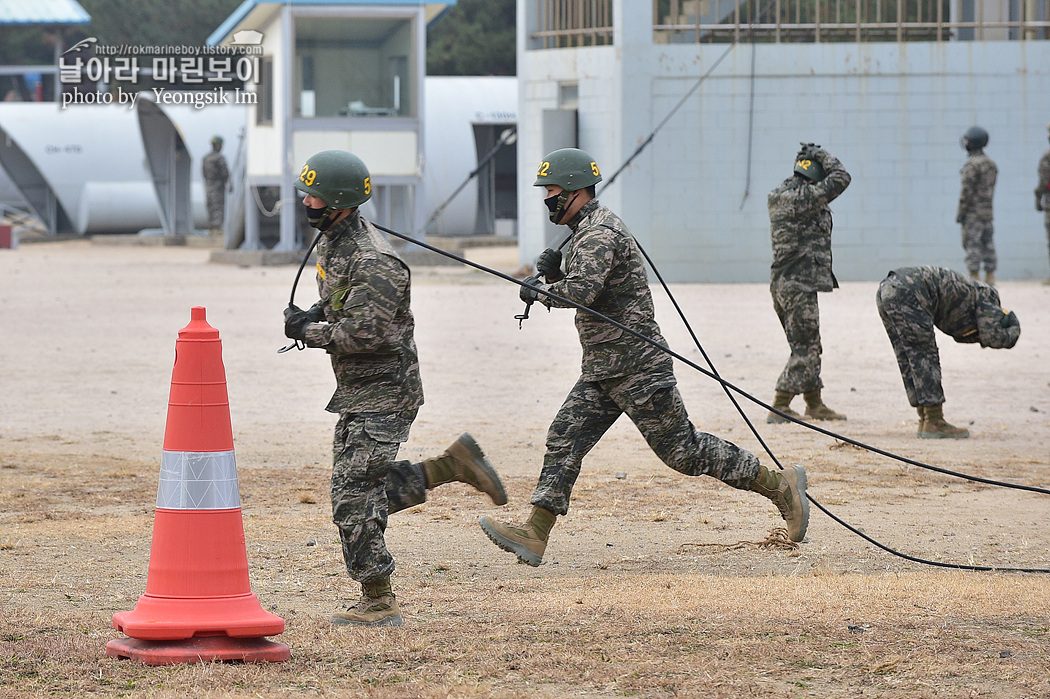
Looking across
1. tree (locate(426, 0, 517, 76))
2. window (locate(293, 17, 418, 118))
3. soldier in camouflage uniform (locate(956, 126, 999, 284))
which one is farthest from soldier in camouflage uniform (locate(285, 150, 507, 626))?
tree (locate(426, 0, 517, 76))

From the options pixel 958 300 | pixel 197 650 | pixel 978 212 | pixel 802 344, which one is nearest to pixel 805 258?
pixel 802 344

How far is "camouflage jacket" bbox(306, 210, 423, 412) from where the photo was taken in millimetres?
5043

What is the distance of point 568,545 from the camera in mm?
6617

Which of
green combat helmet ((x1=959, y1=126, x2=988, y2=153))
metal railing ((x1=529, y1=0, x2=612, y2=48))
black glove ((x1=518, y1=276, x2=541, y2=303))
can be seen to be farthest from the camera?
metal railing ((x1=529, y1=0, x2=612, y2=48))

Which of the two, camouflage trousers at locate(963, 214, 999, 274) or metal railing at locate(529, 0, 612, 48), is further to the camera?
metal railing at locate(529, 0, 612, 48)

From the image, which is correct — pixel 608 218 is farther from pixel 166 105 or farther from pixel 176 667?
pixel 166 105

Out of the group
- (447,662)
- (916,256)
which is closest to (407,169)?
(916,256)

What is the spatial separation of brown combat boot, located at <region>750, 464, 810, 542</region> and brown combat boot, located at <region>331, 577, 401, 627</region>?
1.84m

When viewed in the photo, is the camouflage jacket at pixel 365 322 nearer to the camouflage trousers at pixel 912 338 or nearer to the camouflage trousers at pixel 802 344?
the camouflage trousers at pixel 912 338

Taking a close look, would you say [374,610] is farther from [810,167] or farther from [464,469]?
[810,167]

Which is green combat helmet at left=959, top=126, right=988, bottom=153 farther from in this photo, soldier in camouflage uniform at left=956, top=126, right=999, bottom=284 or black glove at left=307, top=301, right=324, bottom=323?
black glove at left=307, top=301, right=324, bottom=323

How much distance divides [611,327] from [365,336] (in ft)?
4.49

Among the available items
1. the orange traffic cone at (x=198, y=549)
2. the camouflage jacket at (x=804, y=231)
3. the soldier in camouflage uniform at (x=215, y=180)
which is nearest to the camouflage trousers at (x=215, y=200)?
the soldier in camouflage uniform at (x=215, y=180)

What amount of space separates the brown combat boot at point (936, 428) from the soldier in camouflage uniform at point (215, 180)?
2456 cm
